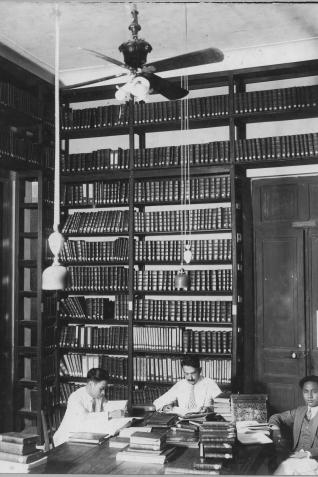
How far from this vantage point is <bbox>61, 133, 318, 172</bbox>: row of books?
5.20 metres

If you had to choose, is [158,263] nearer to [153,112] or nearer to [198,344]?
[198,344]

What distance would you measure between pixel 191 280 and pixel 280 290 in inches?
34.9

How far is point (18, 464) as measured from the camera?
2.79 meters

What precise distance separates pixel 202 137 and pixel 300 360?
2414 mm

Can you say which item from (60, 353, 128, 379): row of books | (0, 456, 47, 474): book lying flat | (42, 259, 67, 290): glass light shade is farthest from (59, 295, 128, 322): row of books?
(0, 456, 47, 474): book lying flat

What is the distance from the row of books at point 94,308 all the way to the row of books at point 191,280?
Result: 285 mm

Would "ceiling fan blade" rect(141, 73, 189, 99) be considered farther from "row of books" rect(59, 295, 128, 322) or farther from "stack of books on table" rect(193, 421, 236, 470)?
"row of books" rect(59, 295, 128, 322)

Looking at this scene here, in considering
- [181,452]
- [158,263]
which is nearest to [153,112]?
[158,263]

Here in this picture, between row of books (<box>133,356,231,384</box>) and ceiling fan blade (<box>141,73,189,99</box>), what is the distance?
268 cm

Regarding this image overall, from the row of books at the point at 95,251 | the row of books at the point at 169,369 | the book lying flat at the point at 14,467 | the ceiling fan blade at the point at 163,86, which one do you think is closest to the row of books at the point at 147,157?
the row of books at the point at 95,251

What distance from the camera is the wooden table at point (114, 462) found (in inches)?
116

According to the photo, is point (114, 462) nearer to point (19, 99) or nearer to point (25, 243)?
point (25, 243)

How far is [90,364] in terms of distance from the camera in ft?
19.0

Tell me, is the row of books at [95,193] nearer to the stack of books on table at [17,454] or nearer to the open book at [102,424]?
the open book at [102,424]
